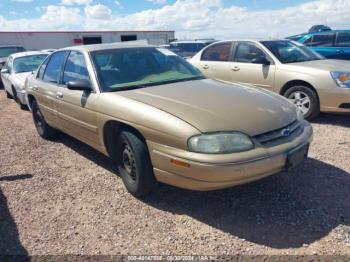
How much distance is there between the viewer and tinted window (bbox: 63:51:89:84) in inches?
155

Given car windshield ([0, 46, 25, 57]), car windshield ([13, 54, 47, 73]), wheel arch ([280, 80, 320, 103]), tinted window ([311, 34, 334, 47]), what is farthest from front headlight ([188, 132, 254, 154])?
car windshield ([0, 46, 25, 57])

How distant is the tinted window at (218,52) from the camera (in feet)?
23.1

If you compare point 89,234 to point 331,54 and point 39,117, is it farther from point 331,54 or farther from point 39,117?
point 331,54

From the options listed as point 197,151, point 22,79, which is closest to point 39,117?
point 22,79

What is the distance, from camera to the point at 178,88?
3.59m

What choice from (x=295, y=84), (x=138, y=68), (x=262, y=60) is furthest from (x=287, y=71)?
(x=138, y=68)

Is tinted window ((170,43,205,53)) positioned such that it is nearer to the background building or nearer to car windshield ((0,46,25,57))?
car windshield ((0,46,25,57))

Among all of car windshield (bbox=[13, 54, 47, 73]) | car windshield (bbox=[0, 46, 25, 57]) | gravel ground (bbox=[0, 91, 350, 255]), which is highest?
car windshield (bbox=[13, 54, 47, 73])

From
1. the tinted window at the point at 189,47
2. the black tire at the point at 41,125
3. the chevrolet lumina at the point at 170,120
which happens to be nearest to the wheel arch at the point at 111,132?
the chevrolet lumina at the point at 170,120

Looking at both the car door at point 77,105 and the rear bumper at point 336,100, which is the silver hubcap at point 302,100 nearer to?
the rear bumper at point 336,100

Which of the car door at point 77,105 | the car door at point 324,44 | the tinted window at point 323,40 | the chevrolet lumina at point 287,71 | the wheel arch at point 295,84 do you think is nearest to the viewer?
the car door at point 77,105

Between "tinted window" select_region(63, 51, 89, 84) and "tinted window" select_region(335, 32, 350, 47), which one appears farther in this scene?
"tinted window" select_region(335, 32, 350, 47)

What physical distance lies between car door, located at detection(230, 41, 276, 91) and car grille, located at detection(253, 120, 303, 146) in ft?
10.4

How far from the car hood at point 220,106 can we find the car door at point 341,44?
6.62m
